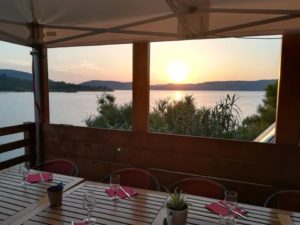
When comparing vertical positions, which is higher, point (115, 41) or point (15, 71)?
point (115, 41)

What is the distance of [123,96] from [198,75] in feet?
3.48

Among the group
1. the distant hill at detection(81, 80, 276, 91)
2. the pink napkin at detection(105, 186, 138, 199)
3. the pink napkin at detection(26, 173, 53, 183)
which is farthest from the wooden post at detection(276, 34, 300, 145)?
the pink napkin at detection(26, 173, 53, 183)

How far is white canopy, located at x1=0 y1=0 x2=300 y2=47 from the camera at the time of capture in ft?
6.22

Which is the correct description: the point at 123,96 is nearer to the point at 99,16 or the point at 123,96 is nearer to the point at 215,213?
the point at 99,16

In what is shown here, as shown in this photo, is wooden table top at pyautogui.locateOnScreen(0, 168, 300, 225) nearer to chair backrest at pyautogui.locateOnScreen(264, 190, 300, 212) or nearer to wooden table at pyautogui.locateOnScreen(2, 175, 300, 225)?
wooden table at pyautogui.locateOnScreen(2, 175, 300, 225)

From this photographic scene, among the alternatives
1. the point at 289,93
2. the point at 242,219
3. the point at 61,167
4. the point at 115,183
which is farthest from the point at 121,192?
the point at 289,93

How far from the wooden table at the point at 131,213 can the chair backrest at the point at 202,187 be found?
0.26 metres

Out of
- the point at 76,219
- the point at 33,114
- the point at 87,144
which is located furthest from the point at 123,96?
the point at 76,219

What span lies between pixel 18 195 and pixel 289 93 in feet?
8.25

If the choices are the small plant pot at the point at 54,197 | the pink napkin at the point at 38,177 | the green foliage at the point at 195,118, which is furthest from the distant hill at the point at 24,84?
the small plant pot at the point at 54,197

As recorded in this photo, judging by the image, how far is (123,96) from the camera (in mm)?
3678

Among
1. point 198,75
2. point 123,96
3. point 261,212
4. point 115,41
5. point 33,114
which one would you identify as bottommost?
point 261,212

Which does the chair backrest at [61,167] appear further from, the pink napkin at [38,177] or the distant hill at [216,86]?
the distant hill at [216,86]

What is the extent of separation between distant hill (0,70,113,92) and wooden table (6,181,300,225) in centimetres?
220
